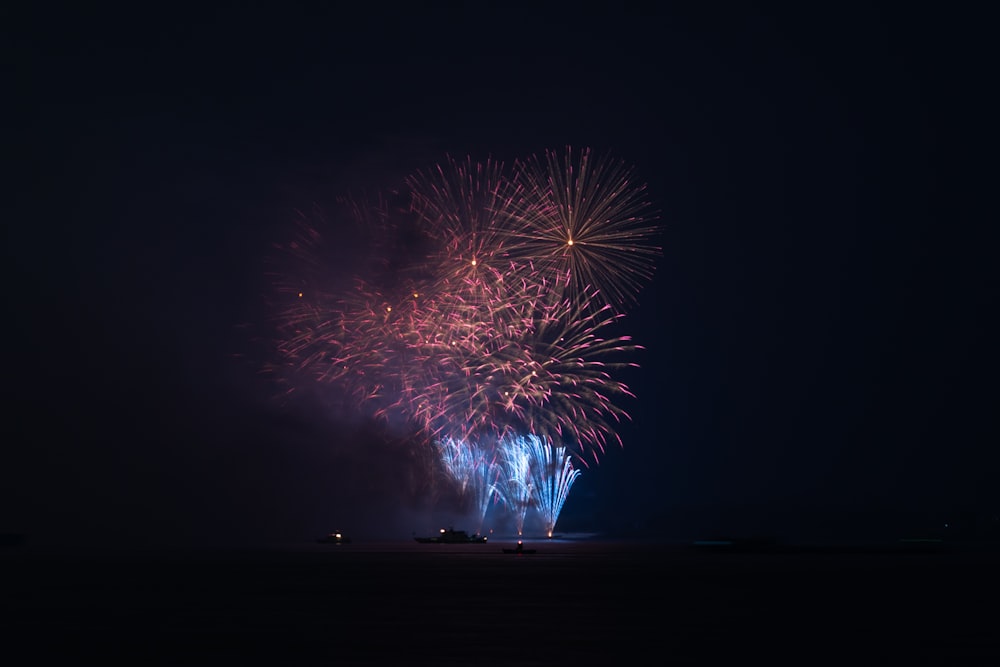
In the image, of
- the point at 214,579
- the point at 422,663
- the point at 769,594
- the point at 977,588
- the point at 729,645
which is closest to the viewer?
the point at 422,663

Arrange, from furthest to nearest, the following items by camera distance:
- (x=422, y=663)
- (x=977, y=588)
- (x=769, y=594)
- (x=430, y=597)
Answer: (x=977, y=588) → (x=769, y=594) → (x=430, y=597) → (x=422, y=663)

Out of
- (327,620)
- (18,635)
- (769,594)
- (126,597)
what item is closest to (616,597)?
(769,594)

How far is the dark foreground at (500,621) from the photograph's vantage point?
33656mm

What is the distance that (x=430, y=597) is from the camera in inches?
2384

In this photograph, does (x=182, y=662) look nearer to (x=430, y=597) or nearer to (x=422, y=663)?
(x=422, y=663)

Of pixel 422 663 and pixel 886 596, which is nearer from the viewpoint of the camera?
pixel 422 663

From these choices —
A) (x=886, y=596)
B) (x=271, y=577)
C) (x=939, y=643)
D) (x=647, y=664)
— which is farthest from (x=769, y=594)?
(x=271, y=577)

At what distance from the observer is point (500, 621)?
147 ft

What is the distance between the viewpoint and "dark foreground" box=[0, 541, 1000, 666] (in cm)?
3366

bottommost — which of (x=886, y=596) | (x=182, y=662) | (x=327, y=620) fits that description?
(x=182, y=662)

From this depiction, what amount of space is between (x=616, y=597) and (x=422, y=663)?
31692 mm

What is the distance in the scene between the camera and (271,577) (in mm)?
86125

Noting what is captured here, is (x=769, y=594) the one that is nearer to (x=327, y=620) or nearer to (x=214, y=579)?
(x=327, y=620)

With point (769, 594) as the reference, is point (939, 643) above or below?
below
